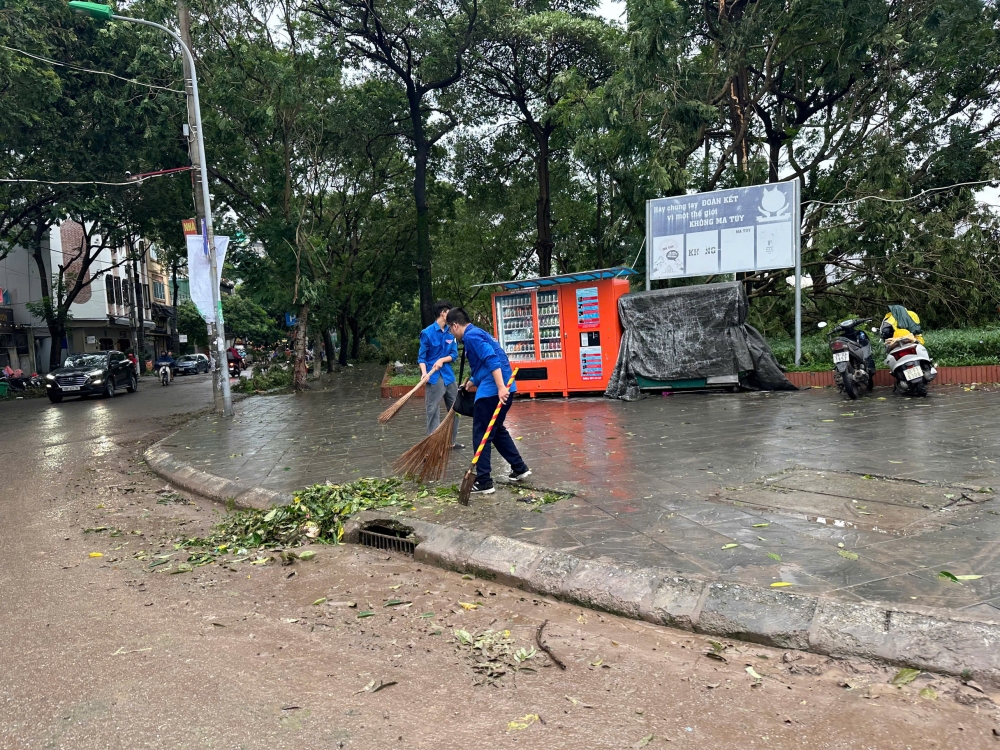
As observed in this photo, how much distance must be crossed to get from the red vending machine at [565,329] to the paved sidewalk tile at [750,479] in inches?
77.6

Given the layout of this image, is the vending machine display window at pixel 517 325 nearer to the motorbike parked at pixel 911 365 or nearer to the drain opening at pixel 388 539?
the motorbike parked at pixel 911 365

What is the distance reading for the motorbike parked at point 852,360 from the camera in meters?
10.3

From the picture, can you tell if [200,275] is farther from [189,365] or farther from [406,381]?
[189,365]

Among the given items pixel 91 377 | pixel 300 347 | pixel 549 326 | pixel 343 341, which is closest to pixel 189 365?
pixel 343 341

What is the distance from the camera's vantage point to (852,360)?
10.5 meters

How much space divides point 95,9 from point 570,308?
9861 mm

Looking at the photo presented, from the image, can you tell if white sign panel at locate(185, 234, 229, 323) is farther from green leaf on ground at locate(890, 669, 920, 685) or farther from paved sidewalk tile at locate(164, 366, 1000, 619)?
green leaf on ground at locate(890, 669, 920, 685)

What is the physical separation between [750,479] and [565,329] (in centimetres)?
788

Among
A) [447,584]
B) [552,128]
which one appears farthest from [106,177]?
[447,584]

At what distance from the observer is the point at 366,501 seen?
595 centimetres

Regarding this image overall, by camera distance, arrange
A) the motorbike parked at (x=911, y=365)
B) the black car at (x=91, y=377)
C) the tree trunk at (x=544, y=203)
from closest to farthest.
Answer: the motorbike parked at (x=911, y=365) < the tree trunk at (x=544, y=203) < the black car at (x=91, y=377)

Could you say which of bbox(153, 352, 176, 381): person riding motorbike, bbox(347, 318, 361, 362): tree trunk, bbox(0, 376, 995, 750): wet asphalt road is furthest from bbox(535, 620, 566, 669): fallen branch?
bbox(347, 318, 361, 362): tree trunk

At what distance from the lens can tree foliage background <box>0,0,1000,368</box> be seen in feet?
47.2

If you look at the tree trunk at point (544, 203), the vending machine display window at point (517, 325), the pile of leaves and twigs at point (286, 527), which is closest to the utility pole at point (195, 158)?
the vending machine display window at point (517, 325)
